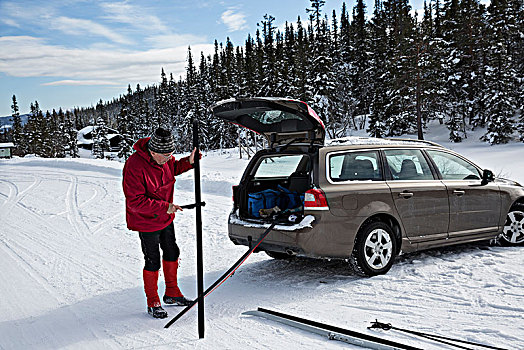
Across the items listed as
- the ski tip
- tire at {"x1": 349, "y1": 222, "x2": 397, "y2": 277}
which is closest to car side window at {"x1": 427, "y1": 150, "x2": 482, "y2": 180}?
tire at {"x1": 349, "y1": 222, "x2": 397, "y2": 277}

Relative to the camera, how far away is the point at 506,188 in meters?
6.74

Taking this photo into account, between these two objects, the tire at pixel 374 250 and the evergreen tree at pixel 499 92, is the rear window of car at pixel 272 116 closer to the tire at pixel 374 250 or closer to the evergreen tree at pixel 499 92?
the tire at pixel 374 250

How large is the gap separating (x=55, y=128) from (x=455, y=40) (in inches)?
3030

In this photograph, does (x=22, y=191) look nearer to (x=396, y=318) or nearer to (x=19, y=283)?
(x=19, y=283)

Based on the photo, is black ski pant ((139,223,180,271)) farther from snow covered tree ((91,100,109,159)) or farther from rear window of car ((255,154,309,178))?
snow covered tree ((91,100,109,159))

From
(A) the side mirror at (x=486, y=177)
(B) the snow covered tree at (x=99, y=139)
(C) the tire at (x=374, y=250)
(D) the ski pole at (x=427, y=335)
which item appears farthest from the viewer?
(B) the snow covered tree at (x=99, y=139)

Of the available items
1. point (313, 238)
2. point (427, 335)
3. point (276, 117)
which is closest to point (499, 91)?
Result: point (276, 117)

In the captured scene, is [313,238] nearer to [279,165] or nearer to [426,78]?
[279,165]

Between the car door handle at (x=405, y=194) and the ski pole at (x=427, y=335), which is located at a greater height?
the car door handle at (x=405, y=194)

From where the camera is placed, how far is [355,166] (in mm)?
5652

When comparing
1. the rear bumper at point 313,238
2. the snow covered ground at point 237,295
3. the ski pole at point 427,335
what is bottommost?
the snow covered ground at point 237,295

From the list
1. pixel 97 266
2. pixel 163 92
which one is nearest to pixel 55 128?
pixel 163 92

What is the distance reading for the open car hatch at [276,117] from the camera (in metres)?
5.29

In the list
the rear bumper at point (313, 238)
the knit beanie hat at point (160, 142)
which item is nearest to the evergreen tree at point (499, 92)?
the rear bumper at point (313, 238)
